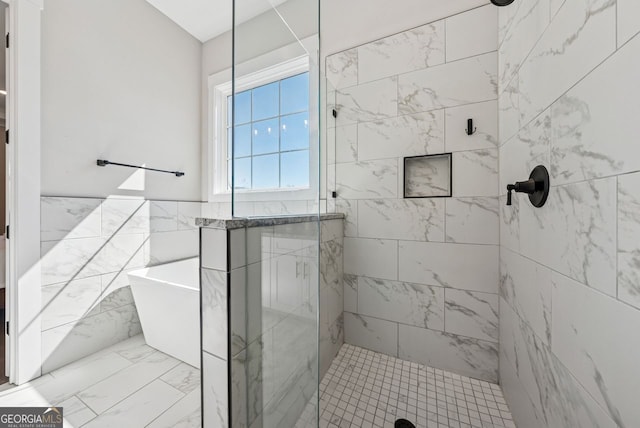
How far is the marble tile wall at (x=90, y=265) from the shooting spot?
160 cm

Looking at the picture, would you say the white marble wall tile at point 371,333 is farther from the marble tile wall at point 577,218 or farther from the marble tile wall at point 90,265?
the marble tile wall at point 90,265

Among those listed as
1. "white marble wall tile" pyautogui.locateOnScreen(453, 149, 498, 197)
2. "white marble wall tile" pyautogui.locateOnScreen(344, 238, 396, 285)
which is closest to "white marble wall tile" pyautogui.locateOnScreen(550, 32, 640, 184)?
"white marble wall tile" pyautogui.locateOnScreen(453, 149, 498, 197)

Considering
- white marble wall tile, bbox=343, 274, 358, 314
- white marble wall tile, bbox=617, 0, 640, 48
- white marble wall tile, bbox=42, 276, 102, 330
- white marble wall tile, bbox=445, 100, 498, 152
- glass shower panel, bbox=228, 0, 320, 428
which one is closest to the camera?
white marble wall tile, bbox=617, 0, 640, 48

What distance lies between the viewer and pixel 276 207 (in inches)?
43.1

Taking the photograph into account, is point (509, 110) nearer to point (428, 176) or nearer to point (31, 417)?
point (428, 176)

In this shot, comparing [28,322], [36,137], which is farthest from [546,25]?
[28,322]

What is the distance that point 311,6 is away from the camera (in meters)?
1.23

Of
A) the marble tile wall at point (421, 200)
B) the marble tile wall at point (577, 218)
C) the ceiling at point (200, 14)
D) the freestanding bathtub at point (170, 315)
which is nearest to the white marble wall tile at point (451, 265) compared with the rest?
the marble tile wall at point (421, 200)

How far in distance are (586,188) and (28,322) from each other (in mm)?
2810

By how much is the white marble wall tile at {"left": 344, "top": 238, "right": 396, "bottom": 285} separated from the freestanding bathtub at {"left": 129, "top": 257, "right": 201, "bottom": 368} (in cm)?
110

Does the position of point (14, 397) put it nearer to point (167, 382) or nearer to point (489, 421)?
point (167, 382)

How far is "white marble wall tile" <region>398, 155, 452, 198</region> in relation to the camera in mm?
1597

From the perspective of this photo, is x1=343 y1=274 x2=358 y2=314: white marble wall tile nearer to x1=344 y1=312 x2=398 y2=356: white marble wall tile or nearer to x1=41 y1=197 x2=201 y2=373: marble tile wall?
x1=344 y1=312 x2=398 y2=356: white marble wall tile

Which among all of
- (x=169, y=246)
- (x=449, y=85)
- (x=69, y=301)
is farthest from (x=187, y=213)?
(x=449, y=85)
